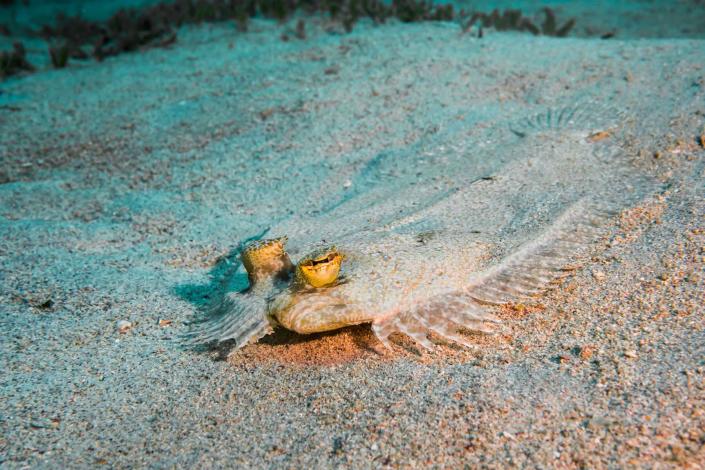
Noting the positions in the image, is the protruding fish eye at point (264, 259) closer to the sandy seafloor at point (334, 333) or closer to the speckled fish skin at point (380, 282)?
the speckled fish skin at point (380, 282)

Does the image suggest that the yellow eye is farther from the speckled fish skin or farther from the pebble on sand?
the pebble on sand

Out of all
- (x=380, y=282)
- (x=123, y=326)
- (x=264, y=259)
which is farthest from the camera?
(x=123, y=326)

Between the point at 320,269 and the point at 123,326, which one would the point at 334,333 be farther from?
the point at 123,326

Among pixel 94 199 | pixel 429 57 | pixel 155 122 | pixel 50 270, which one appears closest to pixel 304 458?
pixel 50 270

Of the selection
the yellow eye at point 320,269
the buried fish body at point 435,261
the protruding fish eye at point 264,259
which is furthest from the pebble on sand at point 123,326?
the yellow eye at point 320,269

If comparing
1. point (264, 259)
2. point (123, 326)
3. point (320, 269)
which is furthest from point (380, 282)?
point (123, 326)

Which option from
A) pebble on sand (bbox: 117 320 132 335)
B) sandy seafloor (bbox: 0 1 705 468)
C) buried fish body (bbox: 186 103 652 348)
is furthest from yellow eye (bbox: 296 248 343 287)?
pebble on sand (bbox: 117 320 132 335)
